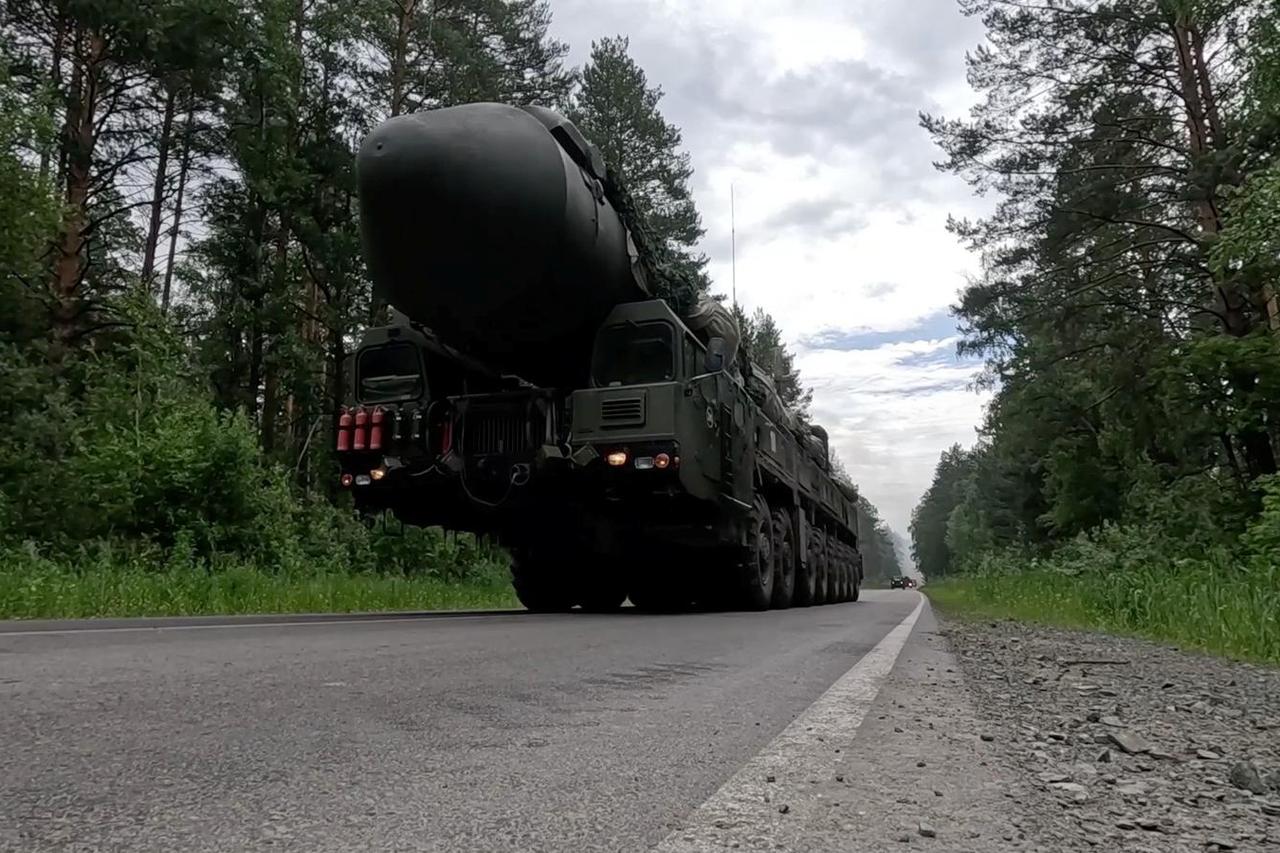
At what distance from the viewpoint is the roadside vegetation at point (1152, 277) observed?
996cm

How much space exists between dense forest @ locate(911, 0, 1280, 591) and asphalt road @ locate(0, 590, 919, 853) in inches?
290

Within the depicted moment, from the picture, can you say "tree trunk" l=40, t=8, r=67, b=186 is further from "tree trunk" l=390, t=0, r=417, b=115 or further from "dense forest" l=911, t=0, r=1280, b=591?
"dense forest" l=911, t=0, r=1280, b=591

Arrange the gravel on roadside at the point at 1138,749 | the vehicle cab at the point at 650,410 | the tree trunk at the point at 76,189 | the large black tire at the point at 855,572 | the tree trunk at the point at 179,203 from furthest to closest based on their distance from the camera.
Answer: the large black tire at the point at 855,572 → the tree trunk at the point at 179,203 → the tree trunk at the point at 76,189 → the vehicle cab at the point at 650,410 → the gravel on roadside at the point at 1138,749

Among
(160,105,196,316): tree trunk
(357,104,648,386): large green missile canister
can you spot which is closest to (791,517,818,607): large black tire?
(357,104,648,386): large green missile canister

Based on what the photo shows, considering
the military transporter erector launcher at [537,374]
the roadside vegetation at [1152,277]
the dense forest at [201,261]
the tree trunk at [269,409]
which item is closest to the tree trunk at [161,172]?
the dense forest at [201,261]

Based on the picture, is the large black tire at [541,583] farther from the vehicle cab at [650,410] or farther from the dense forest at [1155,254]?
the dense forest at [1155,254]

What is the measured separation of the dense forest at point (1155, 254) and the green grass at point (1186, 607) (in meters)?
0.24

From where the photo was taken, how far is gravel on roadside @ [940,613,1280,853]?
5.28 ft

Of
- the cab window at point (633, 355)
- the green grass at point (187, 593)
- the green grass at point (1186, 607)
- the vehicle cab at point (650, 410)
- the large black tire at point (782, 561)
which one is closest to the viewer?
the green grass at point (1186, 607)

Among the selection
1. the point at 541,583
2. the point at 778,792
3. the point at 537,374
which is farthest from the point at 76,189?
the point at 778,792

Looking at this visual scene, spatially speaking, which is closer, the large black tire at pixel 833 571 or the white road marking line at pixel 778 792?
the white road marking line at pixel 778 792

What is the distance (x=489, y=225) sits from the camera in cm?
668

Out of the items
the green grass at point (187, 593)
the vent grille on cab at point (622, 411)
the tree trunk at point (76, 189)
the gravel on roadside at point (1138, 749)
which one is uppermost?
the tree trunk at point (76, 189)

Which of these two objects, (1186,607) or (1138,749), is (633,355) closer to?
(1186,607)
